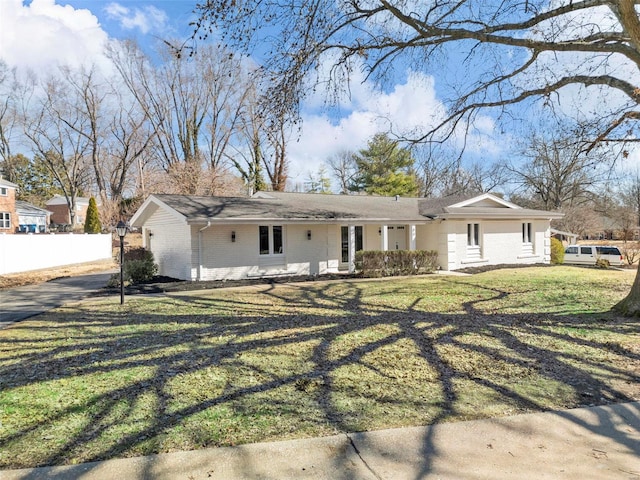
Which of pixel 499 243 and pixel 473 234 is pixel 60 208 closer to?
pixel 473 234

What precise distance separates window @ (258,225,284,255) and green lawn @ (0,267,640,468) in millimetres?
5795

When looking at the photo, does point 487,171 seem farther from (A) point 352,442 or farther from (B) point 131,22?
(A) point 352,442

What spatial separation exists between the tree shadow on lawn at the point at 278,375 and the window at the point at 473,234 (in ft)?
35.6


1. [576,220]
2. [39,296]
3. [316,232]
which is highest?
[576,220]

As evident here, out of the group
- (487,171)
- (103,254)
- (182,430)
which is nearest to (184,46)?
(182,430)

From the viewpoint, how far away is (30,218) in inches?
1602

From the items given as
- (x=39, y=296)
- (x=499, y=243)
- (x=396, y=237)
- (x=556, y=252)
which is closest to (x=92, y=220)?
(x=39, y=296)

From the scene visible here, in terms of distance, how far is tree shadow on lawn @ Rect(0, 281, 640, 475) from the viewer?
3.35 metres

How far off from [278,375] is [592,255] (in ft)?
86.5

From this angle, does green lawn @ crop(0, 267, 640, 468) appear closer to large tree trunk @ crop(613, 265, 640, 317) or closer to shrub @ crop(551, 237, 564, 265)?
large tree trunk @ crop(613, 265, 640, 317)

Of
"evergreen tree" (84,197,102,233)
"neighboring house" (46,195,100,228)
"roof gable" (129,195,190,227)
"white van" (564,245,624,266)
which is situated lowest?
"white van" (564,245,624,266)

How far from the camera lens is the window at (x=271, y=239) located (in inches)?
589

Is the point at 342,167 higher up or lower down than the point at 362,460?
higher up

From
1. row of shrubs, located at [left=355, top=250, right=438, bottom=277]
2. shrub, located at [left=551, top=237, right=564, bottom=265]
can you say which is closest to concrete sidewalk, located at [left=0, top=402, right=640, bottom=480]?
row of shrubs, located at [left=355, top=250, right=438, bottom=277]
